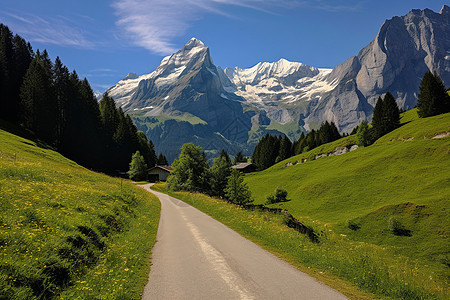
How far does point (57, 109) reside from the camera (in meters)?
71.9

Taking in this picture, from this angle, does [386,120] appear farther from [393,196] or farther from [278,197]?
[278,197]

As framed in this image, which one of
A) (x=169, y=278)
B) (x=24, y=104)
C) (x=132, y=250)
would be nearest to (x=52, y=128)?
(x=24, y=104)

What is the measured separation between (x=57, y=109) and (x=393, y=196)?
8453 centimetres

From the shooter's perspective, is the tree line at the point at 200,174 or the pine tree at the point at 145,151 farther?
the pine tree at the point at 145,151

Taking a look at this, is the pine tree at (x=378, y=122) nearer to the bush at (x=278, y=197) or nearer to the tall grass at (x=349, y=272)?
the bush at (x=278, y=197)

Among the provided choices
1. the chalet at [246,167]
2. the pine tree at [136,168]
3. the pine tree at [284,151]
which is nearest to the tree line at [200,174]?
the pine tree at [136,168]

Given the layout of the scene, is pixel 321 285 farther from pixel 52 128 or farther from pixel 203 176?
pixel 52 128

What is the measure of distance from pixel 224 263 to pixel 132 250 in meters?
5.06

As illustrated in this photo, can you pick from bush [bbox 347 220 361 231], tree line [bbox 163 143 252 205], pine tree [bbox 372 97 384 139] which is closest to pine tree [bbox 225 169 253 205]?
tree line [bbox 163 143 252 205]

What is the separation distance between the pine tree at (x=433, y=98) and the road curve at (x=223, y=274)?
3727 inches

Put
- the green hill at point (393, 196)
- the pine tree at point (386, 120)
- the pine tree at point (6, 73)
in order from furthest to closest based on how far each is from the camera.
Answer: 1. the pine tree at point (386, 120)
2. the pine tree at point (6, 73)
3. the green hill at point (393, 196)

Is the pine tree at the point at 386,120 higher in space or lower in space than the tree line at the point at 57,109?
higher

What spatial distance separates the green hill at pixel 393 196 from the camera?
32719mm

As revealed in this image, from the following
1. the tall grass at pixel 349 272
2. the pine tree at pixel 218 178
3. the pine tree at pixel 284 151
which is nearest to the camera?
the tall grass at pixel 349 272
